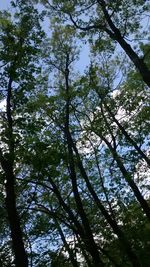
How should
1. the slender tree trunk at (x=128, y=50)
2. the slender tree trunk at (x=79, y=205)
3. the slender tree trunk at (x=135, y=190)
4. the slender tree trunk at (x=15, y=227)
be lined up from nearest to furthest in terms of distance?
the slender tree trunk at (x=15, y=227), the slender tree trunk at (x=128, y=50), the slender tree trunk at (x=79, y=205), the slender tree trunk at (x=135, y=190)

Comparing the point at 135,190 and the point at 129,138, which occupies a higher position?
the point at 129,138

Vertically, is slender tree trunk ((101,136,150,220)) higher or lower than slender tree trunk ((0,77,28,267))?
higher

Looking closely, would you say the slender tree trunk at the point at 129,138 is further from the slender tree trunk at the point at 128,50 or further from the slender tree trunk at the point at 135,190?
the slender tree trunk at the point at 128,50

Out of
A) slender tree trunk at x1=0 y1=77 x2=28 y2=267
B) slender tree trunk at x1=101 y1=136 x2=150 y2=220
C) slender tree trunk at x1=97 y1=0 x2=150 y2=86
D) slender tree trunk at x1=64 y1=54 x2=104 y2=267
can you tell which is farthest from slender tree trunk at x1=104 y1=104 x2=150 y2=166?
slender tree trunk at x1=0 y1=77 x2=28 y2=267

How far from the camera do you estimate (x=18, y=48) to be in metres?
12.8

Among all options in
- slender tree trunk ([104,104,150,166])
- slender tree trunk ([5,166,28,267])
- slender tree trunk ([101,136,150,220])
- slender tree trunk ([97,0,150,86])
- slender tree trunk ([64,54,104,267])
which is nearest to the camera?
slender tree trunk ([5,166,28,267])

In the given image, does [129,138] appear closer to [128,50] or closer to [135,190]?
[135,190]

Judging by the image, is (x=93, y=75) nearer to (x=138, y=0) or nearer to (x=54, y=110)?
(x=54, y=110)

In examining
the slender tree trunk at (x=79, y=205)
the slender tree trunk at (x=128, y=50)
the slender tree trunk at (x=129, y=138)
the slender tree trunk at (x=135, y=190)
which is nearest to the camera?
the slender tree trunk at (x=128, y=50)

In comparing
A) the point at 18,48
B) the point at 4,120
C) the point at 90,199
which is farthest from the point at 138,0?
the point at 90,199

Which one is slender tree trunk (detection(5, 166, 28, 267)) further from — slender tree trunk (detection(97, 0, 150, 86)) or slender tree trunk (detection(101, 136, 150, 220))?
slender tree trunk (detection(101, 136, 150, 220))

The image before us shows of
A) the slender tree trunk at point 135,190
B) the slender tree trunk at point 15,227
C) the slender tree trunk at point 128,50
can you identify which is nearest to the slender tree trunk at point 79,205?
the slender tree trunk at point 135,190

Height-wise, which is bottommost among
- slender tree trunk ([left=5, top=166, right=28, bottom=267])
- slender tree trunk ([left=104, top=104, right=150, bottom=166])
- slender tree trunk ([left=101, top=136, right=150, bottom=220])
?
slender tree trunk ([left=5, top=166, right=28, bottom=267])

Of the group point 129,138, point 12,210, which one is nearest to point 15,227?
point 12,210
